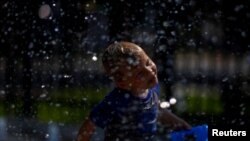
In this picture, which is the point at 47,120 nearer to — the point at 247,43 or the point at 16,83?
the point at 16,83

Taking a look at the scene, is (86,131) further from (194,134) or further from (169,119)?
(194,134)

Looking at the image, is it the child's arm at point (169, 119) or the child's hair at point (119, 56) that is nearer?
the child's hair at point (119, 56)

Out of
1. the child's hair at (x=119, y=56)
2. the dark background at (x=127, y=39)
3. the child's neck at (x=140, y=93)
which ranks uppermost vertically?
the dark background at (x=127, y=39)

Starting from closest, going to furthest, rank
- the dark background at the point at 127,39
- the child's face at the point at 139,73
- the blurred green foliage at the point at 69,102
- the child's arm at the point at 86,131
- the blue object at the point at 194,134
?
1. the child's face at the point at 139,73
2. the child's arm at the point at 86,131
3. the blue object at the point at 194,134
4. the dark background at the point at 127,39
5. the blurred green foliage at the point at 69,102

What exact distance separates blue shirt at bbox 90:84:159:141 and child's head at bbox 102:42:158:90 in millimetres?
89

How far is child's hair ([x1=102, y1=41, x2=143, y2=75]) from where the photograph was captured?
338 centimetres

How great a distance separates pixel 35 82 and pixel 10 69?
0.51 meters

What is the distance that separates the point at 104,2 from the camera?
10055 mm

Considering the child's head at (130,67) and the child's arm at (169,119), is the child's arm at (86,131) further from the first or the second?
the child's arm at (169,119)

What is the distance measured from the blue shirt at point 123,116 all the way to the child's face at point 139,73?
10cm

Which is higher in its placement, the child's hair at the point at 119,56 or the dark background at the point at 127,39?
the dark background at the point at 127,39

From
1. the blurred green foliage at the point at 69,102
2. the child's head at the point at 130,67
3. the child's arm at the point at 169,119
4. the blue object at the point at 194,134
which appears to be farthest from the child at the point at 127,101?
the blurred green foliage at the point at 69,102

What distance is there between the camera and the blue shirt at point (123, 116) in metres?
3.47

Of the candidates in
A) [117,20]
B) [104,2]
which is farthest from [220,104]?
[104,2]
